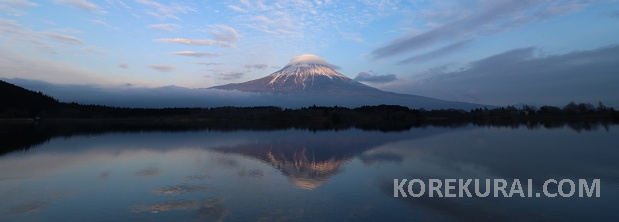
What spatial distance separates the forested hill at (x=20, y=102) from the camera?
56.6 metres

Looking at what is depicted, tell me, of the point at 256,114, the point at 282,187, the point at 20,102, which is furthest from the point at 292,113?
the point at 282,187

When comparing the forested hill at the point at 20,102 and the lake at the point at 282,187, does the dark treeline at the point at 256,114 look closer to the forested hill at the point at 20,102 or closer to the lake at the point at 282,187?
the forested hill at the point at 20,102

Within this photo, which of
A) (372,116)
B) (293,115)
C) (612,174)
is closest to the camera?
(612,174)

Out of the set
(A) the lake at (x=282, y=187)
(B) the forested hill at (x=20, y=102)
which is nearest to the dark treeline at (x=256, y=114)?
(B) the forested hill at (x=20, y=102)

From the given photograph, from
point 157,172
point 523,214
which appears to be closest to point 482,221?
point 523,214

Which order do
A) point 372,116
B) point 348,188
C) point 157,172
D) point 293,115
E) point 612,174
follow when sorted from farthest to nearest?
point 372,116 → point 293,115 → point 157,172 → point 612,174 → point 348,188

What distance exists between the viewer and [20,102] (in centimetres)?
6059

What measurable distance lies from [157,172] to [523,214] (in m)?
8.43

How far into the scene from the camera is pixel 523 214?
5.75m

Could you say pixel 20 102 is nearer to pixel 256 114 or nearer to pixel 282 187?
pixel 256 114

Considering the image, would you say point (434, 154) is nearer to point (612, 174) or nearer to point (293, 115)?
point (612, 174)

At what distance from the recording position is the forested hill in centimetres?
5656

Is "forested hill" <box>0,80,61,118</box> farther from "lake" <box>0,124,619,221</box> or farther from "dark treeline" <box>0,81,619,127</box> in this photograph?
"lake" <box>0,124,619,221</box>

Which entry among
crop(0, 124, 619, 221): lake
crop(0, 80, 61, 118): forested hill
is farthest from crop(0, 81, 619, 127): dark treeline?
crop(0, 124, 619, 221): lake
